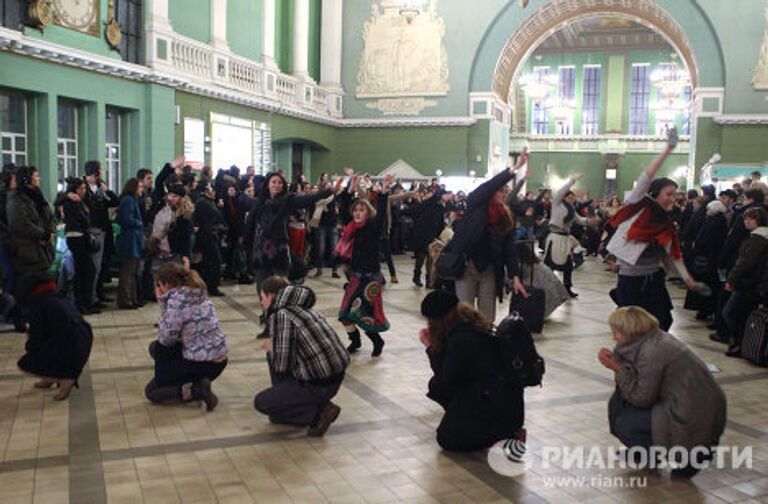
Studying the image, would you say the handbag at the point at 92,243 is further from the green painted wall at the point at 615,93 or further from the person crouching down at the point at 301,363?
the green painted wall at the point at 615,93

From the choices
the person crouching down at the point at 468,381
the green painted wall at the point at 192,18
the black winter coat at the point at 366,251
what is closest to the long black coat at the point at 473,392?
the person crouching down at the point at 468,381

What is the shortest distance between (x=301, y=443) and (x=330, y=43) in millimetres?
22227

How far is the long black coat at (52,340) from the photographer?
5324 mm

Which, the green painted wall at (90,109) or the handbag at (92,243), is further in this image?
the green painted wall at (90,109)

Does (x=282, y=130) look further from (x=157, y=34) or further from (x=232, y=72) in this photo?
(x=157, y=34)

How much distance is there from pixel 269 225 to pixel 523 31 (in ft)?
63.9

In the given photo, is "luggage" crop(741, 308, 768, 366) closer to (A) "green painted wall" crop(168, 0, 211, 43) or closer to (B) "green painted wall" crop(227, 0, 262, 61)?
(A) "green painted wall" crop(168, 0, 211, 43)

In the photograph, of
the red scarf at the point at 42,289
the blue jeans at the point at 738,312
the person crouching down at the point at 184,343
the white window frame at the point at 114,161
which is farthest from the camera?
the white window frame at the point at 114,161

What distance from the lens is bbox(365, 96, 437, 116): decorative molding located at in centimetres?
2483

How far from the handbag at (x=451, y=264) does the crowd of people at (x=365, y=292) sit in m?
0.02

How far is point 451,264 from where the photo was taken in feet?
18.3

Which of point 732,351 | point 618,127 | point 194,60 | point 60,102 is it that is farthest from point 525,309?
point 618,127

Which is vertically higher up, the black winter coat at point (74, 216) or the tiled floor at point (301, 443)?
the black winter coat at point (74, 216)

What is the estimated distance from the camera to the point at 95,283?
8.88 meters
